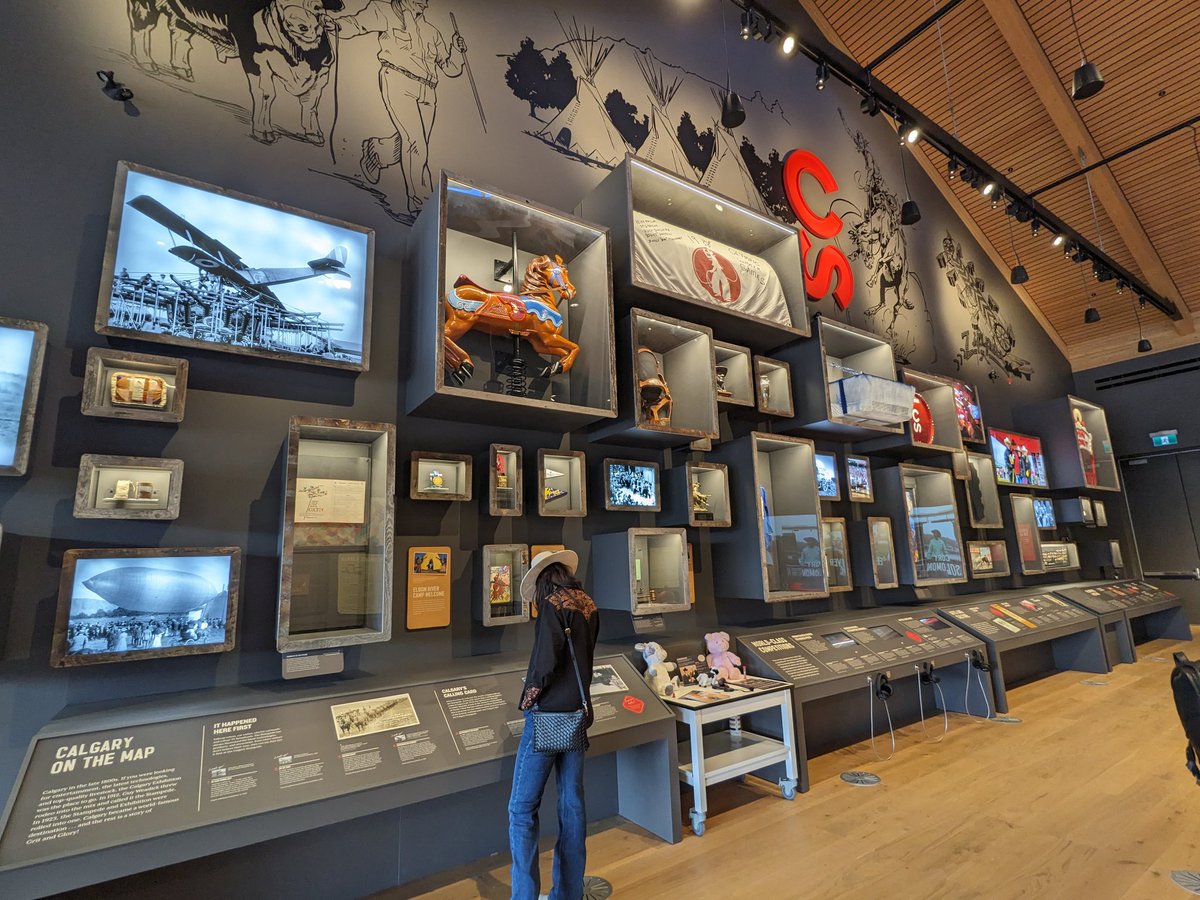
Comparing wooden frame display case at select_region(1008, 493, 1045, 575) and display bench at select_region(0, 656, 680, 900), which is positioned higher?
wooden frame display case at select_region(1008, 493, 1045, 575)

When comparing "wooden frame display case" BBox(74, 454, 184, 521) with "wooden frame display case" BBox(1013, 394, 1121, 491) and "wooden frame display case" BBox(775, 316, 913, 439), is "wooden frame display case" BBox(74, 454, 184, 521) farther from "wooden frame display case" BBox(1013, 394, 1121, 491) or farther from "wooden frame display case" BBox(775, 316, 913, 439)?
"wooden frame display case" BBox(1013, 394, 1121, 491)

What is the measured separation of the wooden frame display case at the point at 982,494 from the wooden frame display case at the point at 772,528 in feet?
11.4

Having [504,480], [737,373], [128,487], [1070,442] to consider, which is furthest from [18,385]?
[1070,442]

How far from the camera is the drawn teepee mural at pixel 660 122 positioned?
491 cm

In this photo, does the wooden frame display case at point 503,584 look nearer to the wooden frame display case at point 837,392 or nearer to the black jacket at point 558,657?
the black jacket at point 558,657

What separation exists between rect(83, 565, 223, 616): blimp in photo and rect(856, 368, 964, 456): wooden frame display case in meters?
5.27

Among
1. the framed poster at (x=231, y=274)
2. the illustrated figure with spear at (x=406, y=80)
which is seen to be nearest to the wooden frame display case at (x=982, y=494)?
the illustrated figure with spear at (x=406, y=80)

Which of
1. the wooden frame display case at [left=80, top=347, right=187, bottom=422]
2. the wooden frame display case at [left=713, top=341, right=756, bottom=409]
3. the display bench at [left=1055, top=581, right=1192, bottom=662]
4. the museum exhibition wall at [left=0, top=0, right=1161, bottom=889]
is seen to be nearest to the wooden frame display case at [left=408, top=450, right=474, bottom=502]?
the museum exhibition wall at [left=0, top=0, right=1161, bottom=889]

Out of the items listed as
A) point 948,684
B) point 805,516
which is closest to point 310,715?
point 805,516

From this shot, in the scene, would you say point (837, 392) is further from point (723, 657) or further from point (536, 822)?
point (536, 822)

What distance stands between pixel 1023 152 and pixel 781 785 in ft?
29.3

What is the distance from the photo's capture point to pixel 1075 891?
2432 mm

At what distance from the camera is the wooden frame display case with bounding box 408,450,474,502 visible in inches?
122

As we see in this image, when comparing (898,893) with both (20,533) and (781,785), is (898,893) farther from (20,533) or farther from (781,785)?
(20,533)
